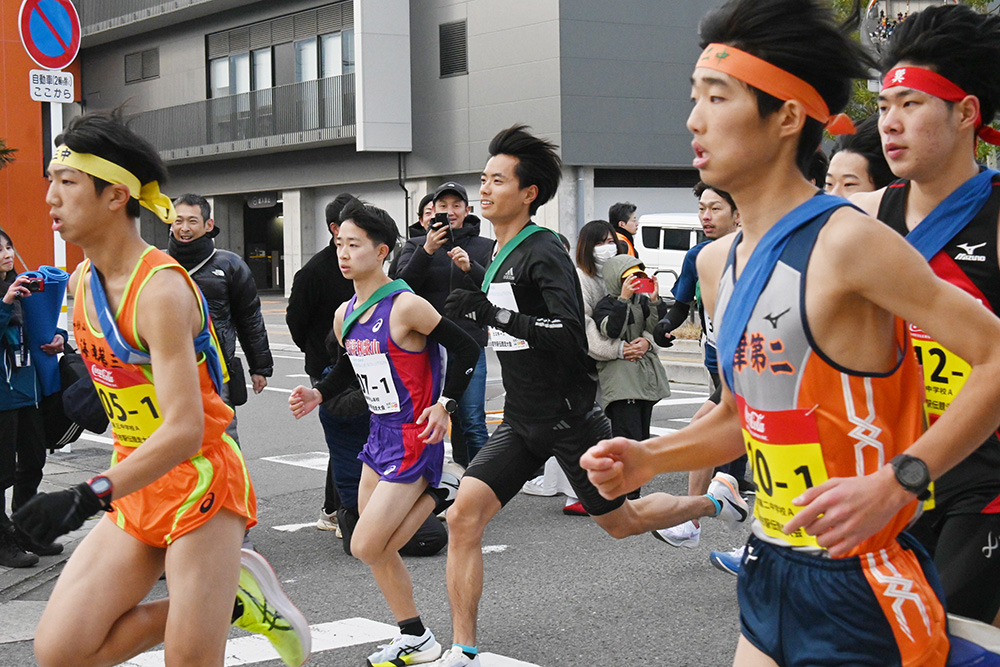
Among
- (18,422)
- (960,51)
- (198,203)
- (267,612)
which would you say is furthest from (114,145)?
(198,203)

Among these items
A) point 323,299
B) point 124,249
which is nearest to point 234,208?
point 323,299

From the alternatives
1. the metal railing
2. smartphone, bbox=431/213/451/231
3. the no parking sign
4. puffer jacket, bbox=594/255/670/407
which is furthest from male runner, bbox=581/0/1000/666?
the metal railing

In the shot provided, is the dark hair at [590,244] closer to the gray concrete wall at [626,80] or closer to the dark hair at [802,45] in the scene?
the dark hair at [802,45]

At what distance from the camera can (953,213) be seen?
327 centimetres

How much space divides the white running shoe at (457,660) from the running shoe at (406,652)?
128 millimetres

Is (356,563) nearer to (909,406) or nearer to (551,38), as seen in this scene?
(909,406)

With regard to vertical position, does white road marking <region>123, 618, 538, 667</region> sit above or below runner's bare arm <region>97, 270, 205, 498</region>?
below

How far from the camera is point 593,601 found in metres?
5.91

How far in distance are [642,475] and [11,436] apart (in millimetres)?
5284

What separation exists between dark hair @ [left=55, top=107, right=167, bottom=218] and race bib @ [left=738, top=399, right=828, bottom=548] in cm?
220

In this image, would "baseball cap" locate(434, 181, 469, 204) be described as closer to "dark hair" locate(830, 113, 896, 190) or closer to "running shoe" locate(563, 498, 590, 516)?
"running shoe" locate(563, 498, 590, 516)

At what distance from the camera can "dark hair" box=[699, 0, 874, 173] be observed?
7.87ft

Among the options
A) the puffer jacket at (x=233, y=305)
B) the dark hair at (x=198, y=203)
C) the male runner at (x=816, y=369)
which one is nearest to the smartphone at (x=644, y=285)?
the puffer jacket at (x=233, y=305)

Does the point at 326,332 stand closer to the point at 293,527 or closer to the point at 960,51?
the point at 293,527
